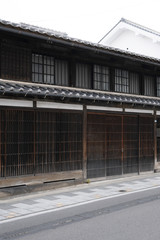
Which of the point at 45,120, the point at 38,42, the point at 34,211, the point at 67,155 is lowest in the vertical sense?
the point at 34,211

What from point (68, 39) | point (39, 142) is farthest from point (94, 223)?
point (68, 39)

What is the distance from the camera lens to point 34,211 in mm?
9484

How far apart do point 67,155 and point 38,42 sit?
15.9 feet

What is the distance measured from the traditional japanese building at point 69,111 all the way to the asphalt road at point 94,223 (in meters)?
3.32

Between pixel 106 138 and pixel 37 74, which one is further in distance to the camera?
pixel 106 138

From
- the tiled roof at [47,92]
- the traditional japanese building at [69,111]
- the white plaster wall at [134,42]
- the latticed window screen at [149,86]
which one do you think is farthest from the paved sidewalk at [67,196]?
the white plaster wall at [134,42]

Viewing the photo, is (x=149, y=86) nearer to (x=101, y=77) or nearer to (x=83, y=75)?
(x=101, y=77)

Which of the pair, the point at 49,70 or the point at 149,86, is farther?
the point at 149,86

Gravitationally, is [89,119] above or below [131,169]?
above

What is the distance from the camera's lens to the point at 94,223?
800cm

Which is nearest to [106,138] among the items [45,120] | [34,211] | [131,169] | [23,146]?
[131,169]

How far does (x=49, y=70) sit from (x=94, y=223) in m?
7.69

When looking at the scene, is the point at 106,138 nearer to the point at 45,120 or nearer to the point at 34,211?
the point at 45,120

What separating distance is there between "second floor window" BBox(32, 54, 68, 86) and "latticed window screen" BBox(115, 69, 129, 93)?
3496 mm
